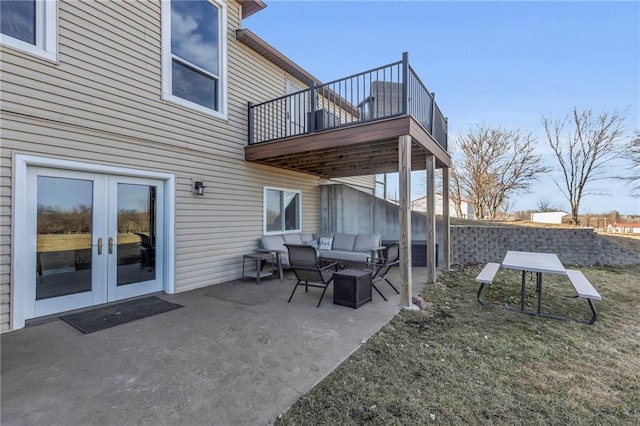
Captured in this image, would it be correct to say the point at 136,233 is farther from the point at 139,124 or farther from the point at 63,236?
the point at 139,124

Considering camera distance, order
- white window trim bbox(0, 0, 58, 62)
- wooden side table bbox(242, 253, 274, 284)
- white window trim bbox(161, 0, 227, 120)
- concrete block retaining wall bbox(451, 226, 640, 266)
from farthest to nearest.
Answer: concrete block retaining wall bbox(451, 226, 640, 266) → wooden side table bbox(242, 253, 274, 284) → white window trim bbox(161, 0, 227, 120) → white window trim bbox(0, 0, 58, 62)

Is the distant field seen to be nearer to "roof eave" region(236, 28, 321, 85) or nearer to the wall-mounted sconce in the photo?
the wall-mounted sconce

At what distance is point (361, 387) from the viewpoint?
90.7 inches

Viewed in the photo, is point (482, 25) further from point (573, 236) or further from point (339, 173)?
point (573, 236)

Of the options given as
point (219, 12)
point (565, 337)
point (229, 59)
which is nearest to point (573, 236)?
point (565, 337)

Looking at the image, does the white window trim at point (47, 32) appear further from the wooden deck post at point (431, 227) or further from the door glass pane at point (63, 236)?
the wooden deck post at point (431, 227)

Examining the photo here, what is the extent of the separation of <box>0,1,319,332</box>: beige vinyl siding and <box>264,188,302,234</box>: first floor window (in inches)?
15.1

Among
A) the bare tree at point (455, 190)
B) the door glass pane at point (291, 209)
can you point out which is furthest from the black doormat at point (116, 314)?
the bare tree at point (455, 190)

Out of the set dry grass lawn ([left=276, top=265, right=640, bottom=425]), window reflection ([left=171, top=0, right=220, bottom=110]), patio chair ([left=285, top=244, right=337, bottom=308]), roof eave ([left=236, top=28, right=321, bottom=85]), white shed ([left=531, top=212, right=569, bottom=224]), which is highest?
roof eave ([left=236, top=28, right=321, bottom=85])

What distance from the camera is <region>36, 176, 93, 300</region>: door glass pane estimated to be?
3672 millimetres

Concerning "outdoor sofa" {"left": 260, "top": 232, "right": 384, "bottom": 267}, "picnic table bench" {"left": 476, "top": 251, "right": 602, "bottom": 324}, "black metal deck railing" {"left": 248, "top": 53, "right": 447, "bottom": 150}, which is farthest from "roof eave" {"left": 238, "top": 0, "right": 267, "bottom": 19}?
"picnic table bench" {"left": 476, "top": 251, "right": 602, "bottom": 324}

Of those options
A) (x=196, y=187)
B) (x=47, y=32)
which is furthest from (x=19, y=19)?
(x=196, y=187)

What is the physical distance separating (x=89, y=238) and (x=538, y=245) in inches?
420

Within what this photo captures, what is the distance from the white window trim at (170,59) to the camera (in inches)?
191
